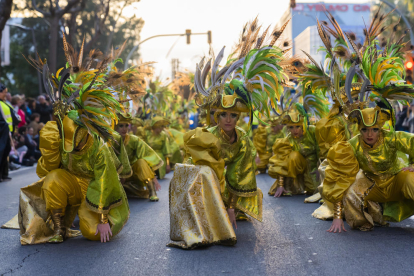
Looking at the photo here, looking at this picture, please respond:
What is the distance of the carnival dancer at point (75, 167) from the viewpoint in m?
4.92

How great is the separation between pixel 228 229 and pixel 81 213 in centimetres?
148

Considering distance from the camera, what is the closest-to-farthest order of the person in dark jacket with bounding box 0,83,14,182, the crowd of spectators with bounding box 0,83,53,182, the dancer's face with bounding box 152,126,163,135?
the person in dark jacket with bounding box 0,83,14,182, the crowd of spectators with bounding box 0,83,53,182, the dancer's face with bounding box 152,126,163,135

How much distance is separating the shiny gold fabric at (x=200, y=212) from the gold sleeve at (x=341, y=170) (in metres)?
1.31

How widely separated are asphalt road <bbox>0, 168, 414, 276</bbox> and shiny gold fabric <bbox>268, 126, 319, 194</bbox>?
94.2 inches

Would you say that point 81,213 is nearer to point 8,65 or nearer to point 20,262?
point 20,262

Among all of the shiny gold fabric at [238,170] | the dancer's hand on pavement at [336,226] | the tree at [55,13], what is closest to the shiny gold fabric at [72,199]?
the shiny gold fabric at [238,170]

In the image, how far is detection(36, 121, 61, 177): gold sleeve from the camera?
4910mm

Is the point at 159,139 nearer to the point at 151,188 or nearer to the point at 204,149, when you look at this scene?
the point at 151,188

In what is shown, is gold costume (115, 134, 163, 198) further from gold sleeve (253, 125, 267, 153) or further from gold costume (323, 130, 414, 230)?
gold sleeve (253, 125, 267, 153)

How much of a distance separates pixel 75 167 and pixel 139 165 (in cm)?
299

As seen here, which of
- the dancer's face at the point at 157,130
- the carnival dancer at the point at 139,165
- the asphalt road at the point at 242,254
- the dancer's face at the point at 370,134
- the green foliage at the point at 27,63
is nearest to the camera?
the asphalt road at the point at 242,254

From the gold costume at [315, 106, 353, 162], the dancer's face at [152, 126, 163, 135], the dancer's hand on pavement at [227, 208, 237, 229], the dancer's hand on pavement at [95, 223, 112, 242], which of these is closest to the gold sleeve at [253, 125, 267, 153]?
the dancer's face at [152, 126, 163, 135]

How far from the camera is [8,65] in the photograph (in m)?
36.8

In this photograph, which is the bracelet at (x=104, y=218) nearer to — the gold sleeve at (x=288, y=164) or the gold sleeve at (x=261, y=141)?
the gold sleeve at (x=288, y=164)
